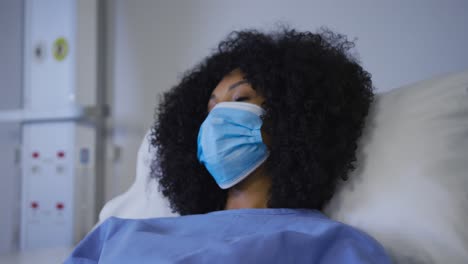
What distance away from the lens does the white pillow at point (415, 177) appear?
68cm

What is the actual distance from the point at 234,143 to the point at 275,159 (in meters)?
0.10

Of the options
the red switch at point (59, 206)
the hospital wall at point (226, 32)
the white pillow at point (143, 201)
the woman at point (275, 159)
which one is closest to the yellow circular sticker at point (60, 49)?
the hospital wall at point (226, 32)

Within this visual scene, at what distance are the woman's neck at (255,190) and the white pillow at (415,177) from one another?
0.49 ft

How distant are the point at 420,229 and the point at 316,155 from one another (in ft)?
0.83

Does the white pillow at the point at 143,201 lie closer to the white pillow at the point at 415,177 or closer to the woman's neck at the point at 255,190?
the woman's neck at the point at 255,190

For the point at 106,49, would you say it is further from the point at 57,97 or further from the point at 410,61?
the point at 410,61

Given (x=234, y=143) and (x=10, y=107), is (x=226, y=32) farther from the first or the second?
(x=10, y=107)

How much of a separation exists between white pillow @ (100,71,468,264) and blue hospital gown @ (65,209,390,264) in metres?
0.08

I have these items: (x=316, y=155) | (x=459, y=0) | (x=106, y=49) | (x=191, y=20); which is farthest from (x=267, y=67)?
(x=106, y=49)

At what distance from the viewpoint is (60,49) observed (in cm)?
180

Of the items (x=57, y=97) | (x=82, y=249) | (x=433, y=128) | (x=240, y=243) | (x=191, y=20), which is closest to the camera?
(x=240, y=243)

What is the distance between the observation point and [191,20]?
1687 mm

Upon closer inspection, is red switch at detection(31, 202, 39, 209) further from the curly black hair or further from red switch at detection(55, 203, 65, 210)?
the curly black hair

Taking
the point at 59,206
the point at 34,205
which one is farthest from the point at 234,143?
the point at 34,205
